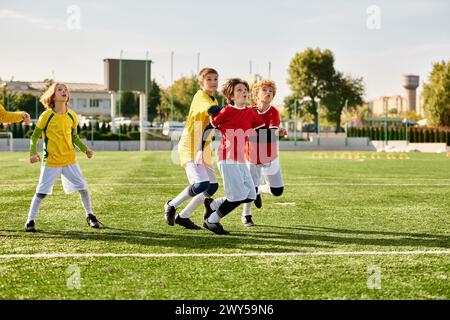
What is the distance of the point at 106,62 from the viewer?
6088cm

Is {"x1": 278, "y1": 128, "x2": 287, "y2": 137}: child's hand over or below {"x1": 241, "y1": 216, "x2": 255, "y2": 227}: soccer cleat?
over

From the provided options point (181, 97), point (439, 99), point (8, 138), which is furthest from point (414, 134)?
point (181, 97)

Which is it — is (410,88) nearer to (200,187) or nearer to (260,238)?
(200,187)

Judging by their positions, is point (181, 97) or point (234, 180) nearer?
point (234, 180)

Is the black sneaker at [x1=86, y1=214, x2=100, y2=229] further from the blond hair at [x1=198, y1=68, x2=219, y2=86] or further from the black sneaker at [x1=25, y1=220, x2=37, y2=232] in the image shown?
the blond hair at [x1=198, y1=68, x2=219, y2=86]

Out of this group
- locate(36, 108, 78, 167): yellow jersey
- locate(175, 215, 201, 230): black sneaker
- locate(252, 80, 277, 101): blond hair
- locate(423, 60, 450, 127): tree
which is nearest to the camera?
locate(36, 108, 78, 167): yellow jersey

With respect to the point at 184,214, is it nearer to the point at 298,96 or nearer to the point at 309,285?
the point at 309,285

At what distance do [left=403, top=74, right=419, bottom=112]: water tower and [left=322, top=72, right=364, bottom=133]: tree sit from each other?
85.8m

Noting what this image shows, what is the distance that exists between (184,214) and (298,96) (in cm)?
7931

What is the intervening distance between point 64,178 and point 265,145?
2.49m

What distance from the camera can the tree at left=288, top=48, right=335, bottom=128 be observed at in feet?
281

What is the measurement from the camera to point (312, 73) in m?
85.7
